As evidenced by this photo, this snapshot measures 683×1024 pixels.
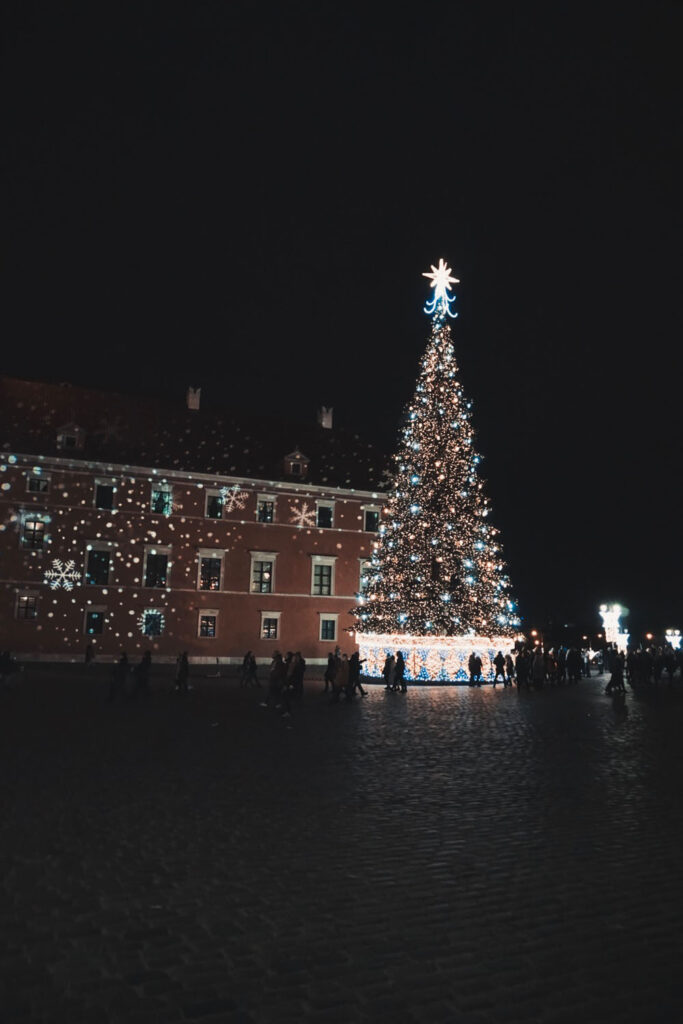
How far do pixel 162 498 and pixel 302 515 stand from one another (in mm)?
8413

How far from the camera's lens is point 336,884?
244 inches

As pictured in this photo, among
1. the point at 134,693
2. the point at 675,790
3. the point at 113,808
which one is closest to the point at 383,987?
the point at 113,808

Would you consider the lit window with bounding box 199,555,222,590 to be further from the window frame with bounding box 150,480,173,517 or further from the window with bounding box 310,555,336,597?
the window with bounding box 310,555,336,597

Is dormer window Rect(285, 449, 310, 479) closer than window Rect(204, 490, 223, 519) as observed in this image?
No

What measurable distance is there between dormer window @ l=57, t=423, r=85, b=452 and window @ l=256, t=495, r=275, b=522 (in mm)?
10540

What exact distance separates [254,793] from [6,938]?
4904 mm

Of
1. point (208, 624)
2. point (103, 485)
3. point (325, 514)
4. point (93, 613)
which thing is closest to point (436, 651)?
point (208, 624)

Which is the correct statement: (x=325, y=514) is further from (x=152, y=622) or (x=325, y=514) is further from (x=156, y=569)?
(x=152, y=622)

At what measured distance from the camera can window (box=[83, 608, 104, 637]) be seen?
4394cm

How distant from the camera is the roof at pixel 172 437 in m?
46.3

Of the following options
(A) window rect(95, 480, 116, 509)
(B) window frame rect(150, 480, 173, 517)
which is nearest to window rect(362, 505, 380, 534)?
(B) window frame rect(150, 480, 173, 517)

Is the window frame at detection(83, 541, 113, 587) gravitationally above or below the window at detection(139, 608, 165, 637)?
above

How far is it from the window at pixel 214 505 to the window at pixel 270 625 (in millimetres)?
6314

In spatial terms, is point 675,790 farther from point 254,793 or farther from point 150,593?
point 150,593
